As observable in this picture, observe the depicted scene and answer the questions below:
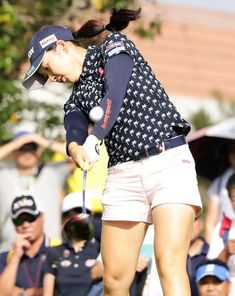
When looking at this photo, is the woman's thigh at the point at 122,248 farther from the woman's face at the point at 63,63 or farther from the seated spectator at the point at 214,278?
the seated spectator at the point at 214,278

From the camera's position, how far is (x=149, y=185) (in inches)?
221

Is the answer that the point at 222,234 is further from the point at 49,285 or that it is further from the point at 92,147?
the point at 92,147

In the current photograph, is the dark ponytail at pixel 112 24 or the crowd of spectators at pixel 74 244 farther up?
the dark ponytail at pixel 112 24

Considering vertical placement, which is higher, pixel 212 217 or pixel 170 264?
pixel 170 264

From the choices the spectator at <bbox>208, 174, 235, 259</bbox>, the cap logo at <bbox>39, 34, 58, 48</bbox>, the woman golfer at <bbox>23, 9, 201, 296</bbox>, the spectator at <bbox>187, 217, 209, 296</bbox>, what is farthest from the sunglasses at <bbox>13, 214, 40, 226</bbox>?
the cap logo at <bbox>39, 34, 58, 48</bbox>

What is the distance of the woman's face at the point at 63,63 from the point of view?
18.8 ft

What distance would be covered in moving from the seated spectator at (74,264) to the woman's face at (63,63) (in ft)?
6.53

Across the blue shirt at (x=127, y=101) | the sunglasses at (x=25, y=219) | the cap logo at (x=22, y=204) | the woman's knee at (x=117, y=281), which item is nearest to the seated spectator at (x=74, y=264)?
the sunglasses at (x=25, y=219)

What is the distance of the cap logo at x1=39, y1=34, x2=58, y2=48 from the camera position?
575 centimetres

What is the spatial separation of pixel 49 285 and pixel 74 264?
0.23 metres

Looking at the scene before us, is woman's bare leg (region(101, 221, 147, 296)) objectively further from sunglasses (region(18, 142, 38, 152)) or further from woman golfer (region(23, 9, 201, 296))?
sunglasses (region(18, 142, 38, 152))

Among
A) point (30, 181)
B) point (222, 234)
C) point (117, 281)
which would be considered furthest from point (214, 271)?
point (30, 181)

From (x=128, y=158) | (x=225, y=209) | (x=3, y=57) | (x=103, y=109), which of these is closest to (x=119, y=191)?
(x=128, y=158)

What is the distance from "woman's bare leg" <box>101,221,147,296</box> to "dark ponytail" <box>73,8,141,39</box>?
1.01m
